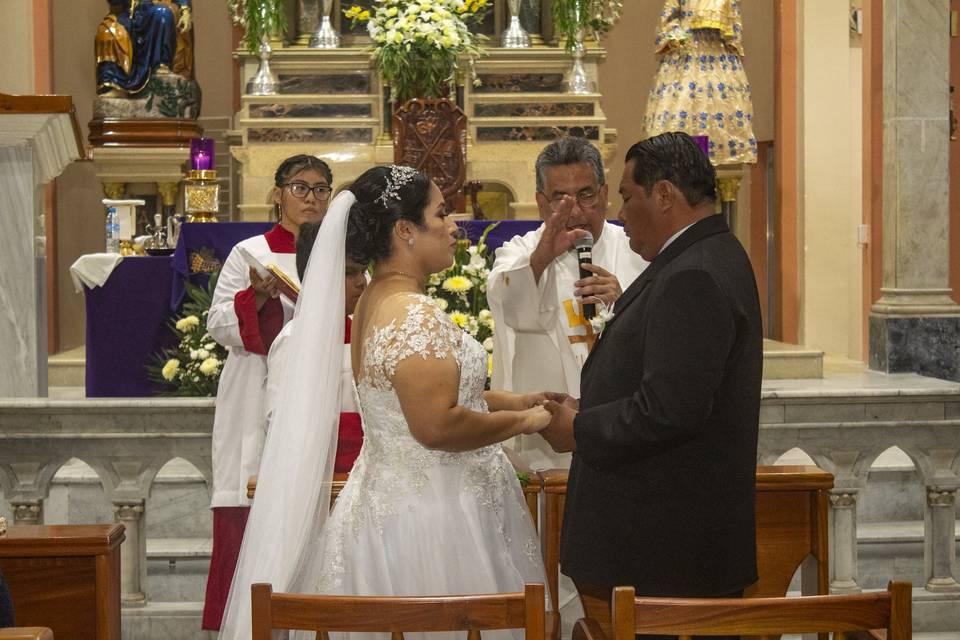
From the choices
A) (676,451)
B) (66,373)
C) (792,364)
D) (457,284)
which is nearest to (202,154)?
(66,373)

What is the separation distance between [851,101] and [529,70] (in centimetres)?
283

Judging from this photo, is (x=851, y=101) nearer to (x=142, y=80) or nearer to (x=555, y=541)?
(x=142, y=80)

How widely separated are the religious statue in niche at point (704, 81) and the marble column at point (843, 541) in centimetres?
481

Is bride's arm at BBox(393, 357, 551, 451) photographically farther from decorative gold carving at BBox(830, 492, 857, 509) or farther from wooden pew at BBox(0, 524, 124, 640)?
decorative gold carving at BBox(830, 492, 857, 509)

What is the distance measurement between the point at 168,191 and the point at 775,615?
8.73m

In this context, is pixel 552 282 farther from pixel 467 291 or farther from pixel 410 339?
pixel 467 291

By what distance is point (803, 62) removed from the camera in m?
10.8

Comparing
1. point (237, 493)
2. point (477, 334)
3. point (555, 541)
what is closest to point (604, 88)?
point (477, 334)

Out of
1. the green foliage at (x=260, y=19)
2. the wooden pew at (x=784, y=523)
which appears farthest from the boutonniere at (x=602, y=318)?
the green foliage at (x=260, y=19)

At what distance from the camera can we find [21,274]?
5742 mm

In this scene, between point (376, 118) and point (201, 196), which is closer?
point (201, 196)

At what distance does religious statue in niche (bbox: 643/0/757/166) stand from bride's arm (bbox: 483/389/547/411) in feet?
19.9

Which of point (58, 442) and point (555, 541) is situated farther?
point (58, 442)

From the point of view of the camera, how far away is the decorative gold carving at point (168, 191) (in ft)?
33.9
